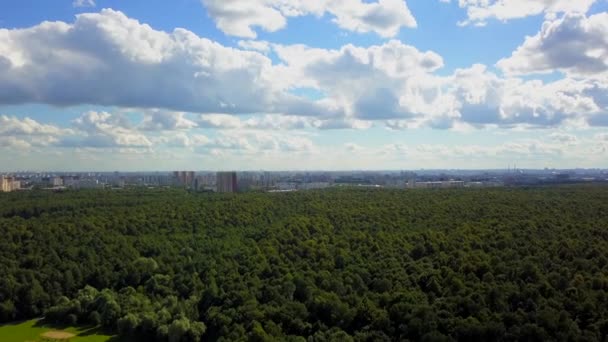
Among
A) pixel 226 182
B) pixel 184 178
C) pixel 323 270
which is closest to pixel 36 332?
pixel 323 270

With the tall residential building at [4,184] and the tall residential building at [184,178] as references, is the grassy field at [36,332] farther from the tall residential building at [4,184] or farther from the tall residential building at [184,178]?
the tall residential building at [184,178]

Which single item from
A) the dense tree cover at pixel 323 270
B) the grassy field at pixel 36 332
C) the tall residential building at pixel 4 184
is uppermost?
the tall residential building at pixel 4 184

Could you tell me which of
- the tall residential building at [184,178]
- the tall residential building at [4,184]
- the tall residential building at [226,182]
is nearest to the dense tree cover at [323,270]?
the tall residential building at [226,182]

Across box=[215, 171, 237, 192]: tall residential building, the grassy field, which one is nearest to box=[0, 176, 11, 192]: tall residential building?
box=[215, 171, 237, 192]: tall residential building

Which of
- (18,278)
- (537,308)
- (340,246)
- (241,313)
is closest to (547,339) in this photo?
(537,308)

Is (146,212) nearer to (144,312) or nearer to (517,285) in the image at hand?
(144,312)

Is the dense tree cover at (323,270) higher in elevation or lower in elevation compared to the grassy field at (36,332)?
higher
